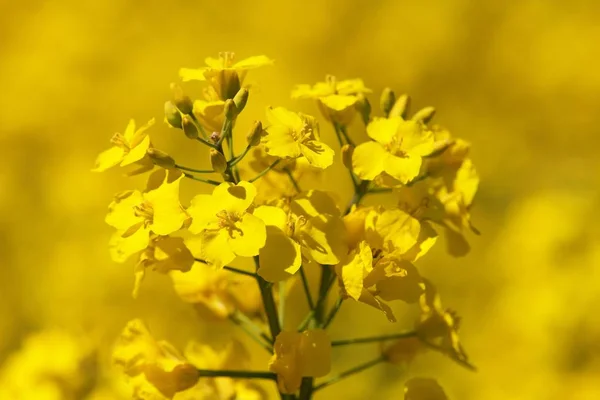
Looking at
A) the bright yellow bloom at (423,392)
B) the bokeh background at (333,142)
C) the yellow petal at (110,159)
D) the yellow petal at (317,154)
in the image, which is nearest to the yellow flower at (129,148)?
the yellow petal at (110,159)

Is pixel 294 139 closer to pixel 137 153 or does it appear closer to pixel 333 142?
pixel 137 153

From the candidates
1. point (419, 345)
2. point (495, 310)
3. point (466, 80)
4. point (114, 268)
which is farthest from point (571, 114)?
point (419, 345)

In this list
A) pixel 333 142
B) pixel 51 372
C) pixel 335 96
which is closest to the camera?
pixel 335 96

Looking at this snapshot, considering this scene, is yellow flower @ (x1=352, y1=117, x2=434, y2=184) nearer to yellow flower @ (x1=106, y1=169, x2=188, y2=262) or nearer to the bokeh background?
yellow flower @ (x1=106, y1=169, x2=188, y2=262)

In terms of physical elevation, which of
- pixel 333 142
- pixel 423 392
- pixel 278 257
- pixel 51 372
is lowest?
pixel 333 142

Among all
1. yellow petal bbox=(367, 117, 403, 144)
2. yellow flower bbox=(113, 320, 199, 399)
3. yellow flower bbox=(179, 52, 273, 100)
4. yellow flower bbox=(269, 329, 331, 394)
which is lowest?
yellow flower bbox=(113, 320, 199, 399)

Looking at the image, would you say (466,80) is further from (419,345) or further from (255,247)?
(255,247)

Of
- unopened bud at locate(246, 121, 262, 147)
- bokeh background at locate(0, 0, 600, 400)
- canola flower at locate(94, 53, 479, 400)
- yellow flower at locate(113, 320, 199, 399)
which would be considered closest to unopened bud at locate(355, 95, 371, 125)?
canola flower at locate(94, 53, 479, 400)

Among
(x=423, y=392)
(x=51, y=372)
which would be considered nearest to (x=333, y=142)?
(x=51, y=372)
